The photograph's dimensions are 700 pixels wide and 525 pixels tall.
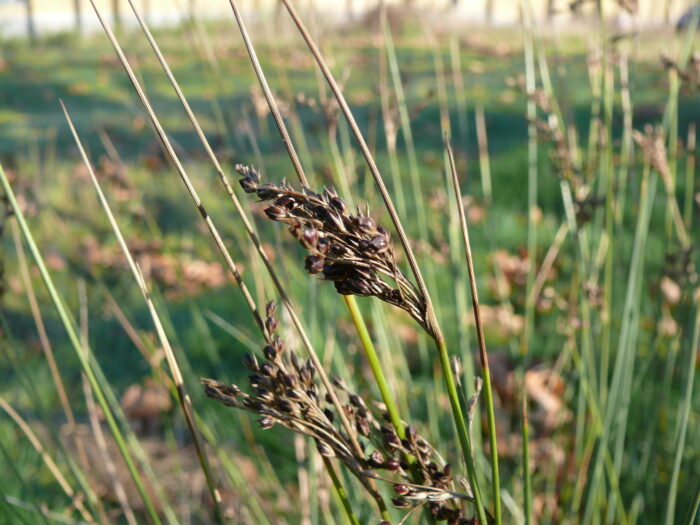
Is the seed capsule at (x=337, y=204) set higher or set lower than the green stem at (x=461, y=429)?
higher

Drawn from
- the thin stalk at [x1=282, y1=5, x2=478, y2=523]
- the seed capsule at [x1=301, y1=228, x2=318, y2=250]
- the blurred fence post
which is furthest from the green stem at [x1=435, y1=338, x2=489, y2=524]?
the blurred fence post

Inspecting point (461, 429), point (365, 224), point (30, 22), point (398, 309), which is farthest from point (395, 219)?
point (30, 22)

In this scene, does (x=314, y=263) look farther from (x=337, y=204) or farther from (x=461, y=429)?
(x=461, y=429)

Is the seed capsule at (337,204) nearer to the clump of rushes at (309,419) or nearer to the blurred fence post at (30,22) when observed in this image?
the clump of rushes at (309,419)

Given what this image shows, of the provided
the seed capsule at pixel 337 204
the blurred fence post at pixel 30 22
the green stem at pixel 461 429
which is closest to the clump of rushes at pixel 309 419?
the green stem at pixel 461 429

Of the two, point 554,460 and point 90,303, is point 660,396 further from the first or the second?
point 90,303

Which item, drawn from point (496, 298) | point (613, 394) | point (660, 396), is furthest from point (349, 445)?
point (496, 298)

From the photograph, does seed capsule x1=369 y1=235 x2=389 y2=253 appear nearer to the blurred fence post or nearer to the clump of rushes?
the clump of rushes

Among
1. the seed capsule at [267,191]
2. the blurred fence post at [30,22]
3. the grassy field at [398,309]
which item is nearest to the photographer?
the seed capsule at [267,191]
